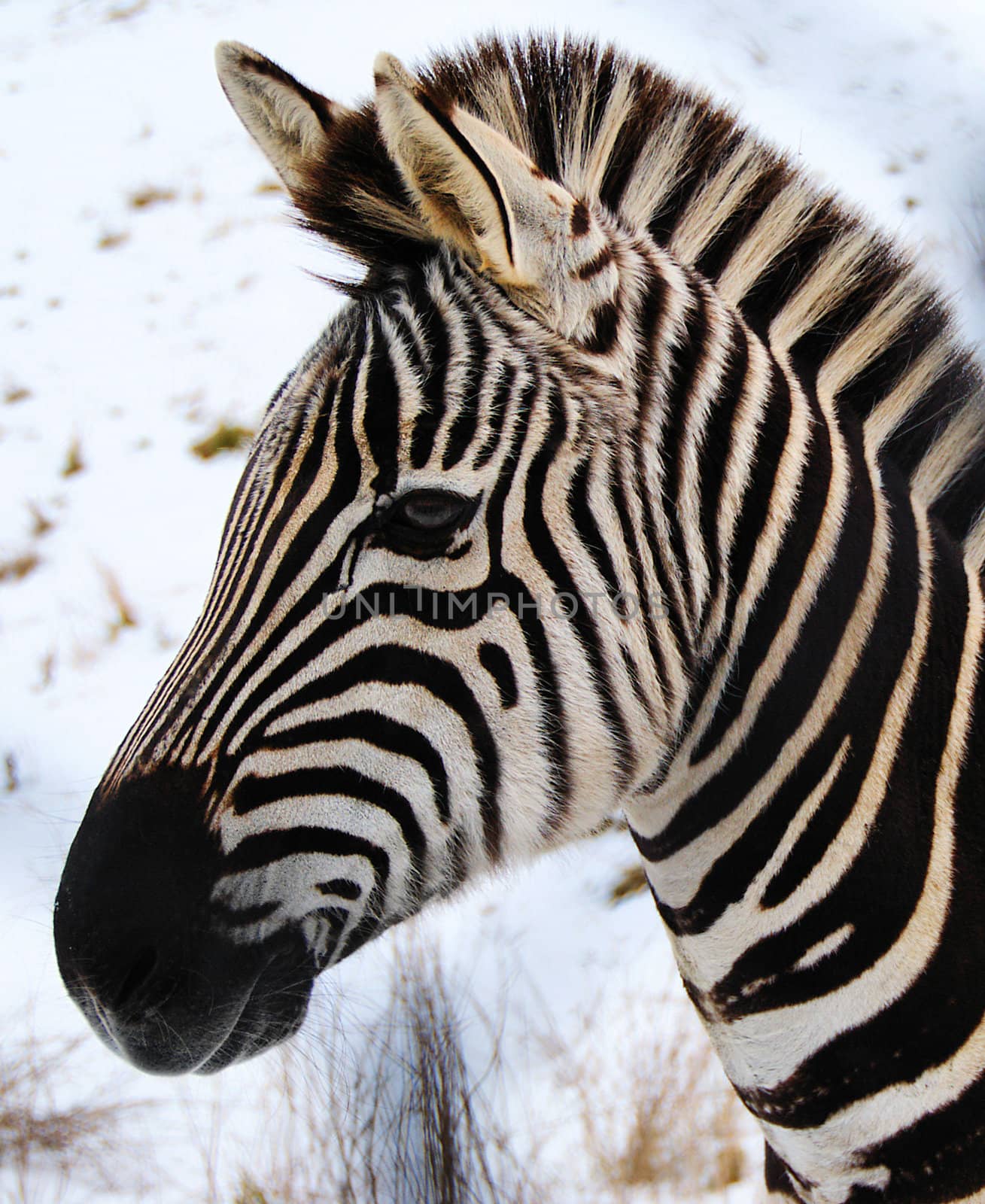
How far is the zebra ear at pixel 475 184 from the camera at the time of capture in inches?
63.7

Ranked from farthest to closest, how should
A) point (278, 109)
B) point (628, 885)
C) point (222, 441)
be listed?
point (222, 441) < point (628, 885) < point (278, 109)

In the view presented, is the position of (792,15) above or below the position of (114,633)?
above

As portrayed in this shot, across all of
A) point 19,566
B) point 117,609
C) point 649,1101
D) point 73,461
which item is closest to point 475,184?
point 649,1101

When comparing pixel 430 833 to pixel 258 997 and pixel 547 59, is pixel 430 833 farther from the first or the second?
pixel 547 59

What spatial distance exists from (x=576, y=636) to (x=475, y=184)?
81 cm

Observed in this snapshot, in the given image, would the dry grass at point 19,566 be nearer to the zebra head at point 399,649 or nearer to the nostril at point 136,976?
the zebra head at point 399,649

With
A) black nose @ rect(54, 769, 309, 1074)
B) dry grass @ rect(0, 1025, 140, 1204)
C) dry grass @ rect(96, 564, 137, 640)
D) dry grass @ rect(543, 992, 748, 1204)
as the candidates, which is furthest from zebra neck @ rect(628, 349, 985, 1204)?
dry grass @ rect(96, 564, 137, 640)

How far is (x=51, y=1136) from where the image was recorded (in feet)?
13.0

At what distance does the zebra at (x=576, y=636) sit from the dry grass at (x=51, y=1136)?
2.65 m

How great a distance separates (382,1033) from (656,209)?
348 centimetres

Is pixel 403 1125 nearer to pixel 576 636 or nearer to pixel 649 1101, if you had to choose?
pixel 649 1101

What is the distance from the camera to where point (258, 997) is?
188 centimetres

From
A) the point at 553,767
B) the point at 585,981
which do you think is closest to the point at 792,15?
the point at 585,981

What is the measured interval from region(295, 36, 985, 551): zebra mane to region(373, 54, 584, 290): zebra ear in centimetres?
30
